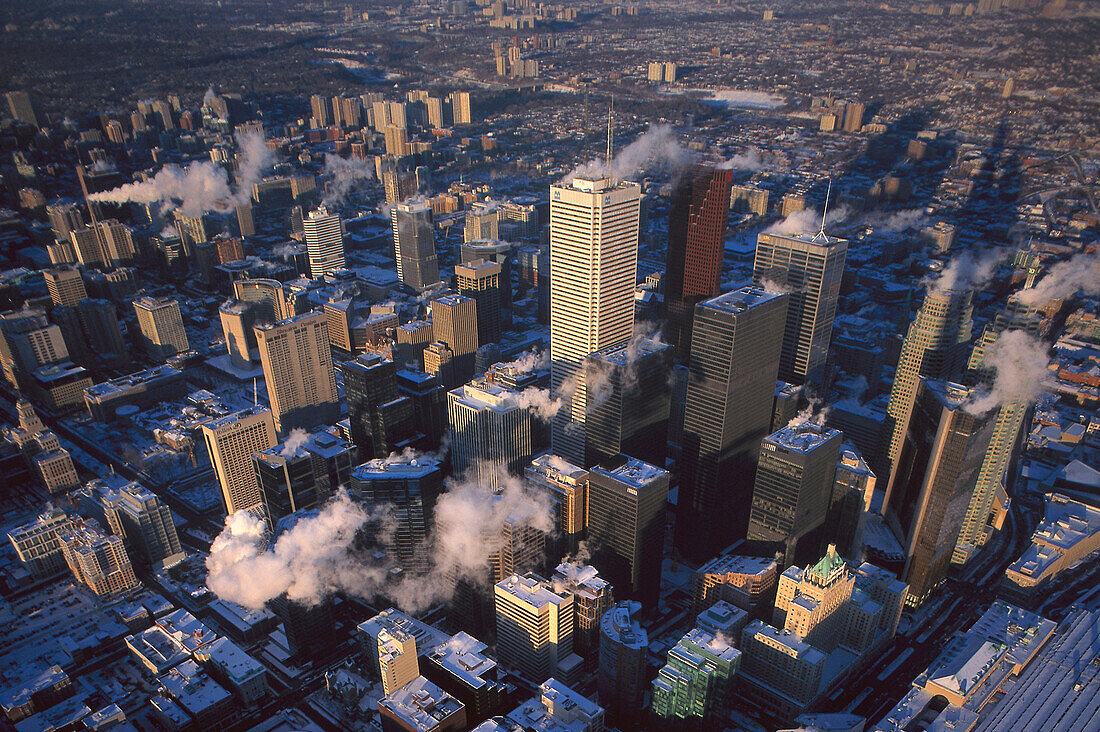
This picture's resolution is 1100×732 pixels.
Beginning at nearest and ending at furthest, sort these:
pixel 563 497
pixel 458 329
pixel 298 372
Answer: pixel 563 497 < pixel 298 372 < pixel 458 329

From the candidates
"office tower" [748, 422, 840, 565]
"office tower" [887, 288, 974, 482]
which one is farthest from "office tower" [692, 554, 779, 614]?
"office tower" [887, 288, 974, 482]

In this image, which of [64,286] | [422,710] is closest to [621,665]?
[422,710]

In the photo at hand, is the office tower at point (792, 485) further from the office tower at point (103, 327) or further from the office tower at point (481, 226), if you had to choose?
the office tower at point (103, 327)

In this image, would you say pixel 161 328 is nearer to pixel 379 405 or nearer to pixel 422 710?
pixel 379 405

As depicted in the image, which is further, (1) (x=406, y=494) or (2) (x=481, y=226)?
(2) (x=481, y=226)

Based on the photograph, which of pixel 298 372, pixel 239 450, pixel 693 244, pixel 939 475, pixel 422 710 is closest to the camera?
pixel 422 710

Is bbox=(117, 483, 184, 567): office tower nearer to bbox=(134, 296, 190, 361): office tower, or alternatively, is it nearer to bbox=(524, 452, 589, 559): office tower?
bbox=(524, 452, 589, 559): office tower
